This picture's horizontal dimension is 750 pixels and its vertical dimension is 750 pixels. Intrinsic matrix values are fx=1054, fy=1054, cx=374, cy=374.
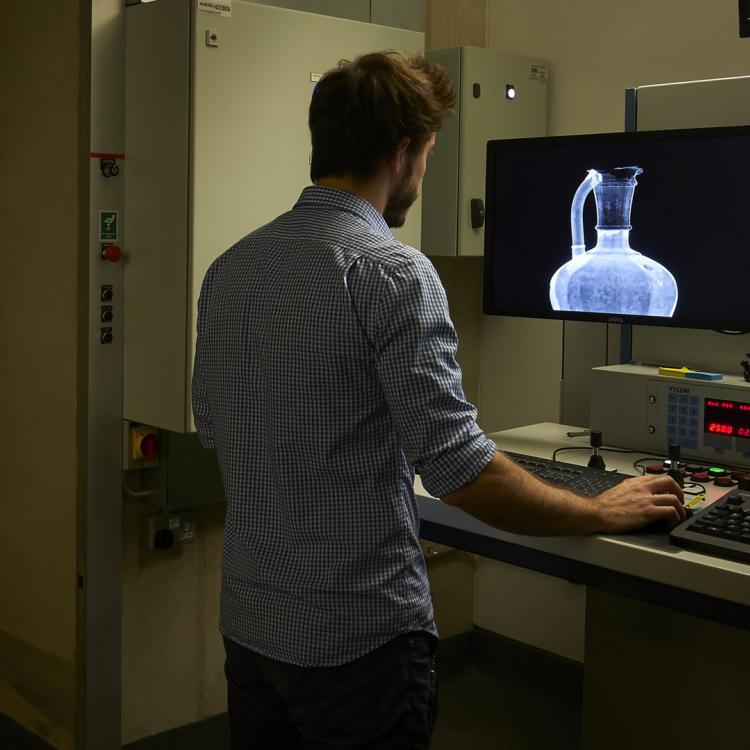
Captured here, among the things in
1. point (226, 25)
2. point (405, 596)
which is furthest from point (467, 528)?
point (226, 25)

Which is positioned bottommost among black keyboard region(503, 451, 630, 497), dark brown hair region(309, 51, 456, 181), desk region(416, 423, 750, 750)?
desk region(416, 423, 750, 750)

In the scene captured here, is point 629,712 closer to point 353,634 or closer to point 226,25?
point 353,634

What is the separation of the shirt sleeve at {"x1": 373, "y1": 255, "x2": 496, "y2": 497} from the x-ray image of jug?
0.91m

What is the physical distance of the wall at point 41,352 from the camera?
2385 millimetres

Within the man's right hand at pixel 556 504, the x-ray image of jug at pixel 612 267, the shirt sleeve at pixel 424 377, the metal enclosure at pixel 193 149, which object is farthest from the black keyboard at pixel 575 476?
the metal enclosure at pixel 193 149

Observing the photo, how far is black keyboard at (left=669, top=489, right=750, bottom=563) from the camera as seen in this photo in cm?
152

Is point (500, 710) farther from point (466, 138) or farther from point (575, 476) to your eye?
point (466, 138)

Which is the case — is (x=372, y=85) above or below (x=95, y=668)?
above

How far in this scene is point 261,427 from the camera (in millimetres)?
1381

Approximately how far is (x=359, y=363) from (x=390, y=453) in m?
0.13

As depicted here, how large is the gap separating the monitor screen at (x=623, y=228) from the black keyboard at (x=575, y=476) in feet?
1.31

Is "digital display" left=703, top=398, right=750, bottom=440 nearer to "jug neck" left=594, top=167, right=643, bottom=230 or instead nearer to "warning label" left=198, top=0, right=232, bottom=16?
"jug neck" left=594, top=167, right=643, bottom=230

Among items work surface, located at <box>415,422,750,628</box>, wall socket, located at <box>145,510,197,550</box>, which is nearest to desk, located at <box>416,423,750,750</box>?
work surface, located at <box>415,422,750,628</box>

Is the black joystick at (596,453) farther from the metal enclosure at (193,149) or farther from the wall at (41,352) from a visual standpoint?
the wall at (41,352)
